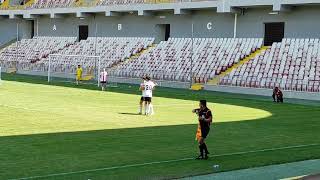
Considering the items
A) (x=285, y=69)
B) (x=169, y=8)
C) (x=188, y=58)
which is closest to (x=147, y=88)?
(x=285, y=69)

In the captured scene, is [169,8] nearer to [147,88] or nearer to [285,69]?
[285,69]

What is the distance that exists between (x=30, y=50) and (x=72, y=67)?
13040 mm

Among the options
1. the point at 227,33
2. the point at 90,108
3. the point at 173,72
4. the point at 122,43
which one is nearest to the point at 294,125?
the point at 90,108

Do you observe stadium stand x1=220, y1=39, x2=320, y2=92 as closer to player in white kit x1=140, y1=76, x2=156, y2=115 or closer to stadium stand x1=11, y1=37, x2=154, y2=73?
stadium stand x1=11, y1=37, x2=154, y2=73

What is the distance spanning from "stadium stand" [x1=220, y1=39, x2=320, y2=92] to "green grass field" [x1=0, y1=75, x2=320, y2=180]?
738 cm

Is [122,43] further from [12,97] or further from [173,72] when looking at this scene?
[12,97]

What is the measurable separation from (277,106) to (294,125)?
8.36 metres

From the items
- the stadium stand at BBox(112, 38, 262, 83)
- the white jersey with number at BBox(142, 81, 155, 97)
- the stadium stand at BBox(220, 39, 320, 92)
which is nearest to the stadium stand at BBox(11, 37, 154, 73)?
the stadium stand at BBox(112, 38, 262, 83)

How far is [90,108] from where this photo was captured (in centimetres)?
2627

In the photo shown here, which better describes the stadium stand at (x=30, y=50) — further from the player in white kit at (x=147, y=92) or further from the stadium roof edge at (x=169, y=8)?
the player in white kit at (x=147, y=92)

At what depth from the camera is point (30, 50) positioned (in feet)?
215

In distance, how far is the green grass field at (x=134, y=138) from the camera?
12727 millimetres

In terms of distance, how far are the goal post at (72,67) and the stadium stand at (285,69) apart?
14282mm

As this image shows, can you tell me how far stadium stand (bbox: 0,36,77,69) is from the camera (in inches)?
2461
